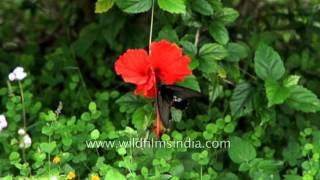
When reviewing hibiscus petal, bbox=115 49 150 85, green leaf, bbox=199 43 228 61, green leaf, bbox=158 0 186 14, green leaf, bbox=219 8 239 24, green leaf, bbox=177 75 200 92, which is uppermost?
green leaf, bbox=219 8 239 24

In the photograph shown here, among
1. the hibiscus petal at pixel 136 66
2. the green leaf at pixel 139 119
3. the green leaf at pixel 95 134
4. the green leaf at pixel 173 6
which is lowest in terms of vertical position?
the green leaf at pixel 95 134

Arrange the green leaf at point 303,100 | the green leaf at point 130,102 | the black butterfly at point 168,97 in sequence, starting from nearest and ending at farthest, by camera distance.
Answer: the black butterfly at point 168,97 → the green leaf at point 303,100 → the green leaf at point 130,102

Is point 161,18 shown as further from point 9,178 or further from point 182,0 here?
point 9,178

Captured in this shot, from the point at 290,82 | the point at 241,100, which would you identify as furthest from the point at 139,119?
the point at 290,82

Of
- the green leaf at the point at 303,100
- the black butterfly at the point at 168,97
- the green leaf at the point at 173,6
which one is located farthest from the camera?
the green leaf at the point at 303,100

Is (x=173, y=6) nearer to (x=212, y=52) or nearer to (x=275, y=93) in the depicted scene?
(x=212, y=52)

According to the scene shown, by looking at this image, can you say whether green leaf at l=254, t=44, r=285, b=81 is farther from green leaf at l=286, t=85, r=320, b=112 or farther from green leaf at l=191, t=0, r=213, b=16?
green leaf at l=191, t=0, r=213, b=16

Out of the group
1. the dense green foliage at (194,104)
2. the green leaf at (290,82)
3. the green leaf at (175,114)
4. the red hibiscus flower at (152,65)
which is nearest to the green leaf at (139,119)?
the dense green foliage at (194,104)

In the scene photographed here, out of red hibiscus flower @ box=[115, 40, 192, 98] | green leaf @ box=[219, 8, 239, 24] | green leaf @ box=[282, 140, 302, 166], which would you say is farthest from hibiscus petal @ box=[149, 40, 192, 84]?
green leaf @ box=[282, 140, 302, 166]

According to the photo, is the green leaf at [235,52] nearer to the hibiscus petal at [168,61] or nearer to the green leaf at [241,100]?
the green leaf at [241,100]
